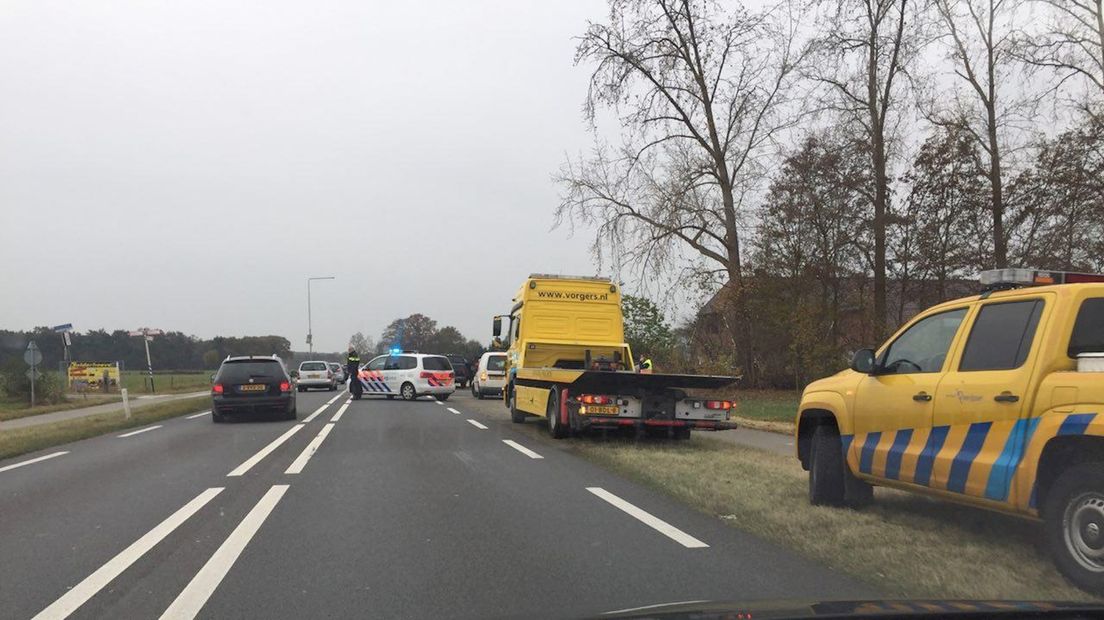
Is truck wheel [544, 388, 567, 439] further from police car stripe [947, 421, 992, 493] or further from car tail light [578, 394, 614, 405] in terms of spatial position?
police car stripe [947, 421, 992, 493]

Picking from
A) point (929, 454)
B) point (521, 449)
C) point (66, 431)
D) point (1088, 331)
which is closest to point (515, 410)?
point (521, 449)

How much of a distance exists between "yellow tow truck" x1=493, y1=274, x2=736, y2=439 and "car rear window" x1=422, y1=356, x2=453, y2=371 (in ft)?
33.3

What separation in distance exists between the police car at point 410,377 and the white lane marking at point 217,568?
21354 millimetres

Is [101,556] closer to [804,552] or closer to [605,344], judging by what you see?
[804,552]

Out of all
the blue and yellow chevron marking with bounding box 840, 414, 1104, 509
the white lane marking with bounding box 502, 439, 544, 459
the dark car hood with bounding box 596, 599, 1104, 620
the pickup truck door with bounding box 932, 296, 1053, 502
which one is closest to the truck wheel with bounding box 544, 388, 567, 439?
the white lane marking with bounding box 502, 439, 544, 459

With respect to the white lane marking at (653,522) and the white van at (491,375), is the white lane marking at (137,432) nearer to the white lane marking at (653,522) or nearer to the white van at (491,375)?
the white lane marking at (653,522)

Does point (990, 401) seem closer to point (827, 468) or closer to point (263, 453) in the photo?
point (827, 468)

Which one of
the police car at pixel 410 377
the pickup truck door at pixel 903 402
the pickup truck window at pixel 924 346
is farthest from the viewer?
the police car at pixel 410 377

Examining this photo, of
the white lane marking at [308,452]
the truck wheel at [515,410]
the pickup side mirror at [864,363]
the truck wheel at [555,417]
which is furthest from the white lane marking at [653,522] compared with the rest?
the truck wheel at [515,410]

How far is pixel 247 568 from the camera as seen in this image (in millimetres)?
5352

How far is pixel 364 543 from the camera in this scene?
609 cm

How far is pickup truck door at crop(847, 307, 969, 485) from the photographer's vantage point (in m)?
5.96

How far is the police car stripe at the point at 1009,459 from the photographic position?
4961 mm

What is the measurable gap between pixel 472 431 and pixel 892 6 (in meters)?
20.0
